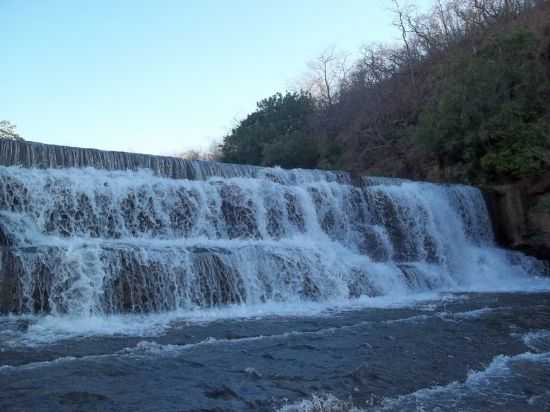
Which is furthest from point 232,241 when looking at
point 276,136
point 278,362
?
point 276,136

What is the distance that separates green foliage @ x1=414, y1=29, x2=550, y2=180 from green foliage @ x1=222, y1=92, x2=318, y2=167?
381 inches

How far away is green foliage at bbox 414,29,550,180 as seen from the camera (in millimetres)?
16641

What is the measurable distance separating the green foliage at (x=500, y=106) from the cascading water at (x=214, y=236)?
1958mm

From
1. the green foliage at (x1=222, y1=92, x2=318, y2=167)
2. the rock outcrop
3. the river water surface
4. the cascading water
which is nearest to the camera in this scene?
the river water surface

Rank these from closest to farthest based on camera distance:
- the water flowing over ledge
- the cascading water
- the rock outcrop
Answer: the cascading water
the water flowing over ledge
the rock outcrop

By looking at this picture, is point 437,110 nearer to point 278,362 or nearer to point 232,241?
point 232,241

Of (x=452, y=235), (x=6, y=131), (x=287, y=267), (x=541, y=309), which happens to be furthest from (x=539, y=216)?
(x=6, y=131)

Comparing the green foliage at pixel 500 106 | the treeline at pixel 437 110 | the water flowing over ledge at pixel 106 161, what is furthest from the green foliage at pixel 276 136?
the water flowing over ledge at pixel 106 161

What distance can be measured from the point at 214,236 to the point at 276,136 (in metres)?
17.2

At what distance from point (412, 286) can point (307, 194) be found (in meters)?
3.30

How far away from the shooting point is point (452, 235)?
48.6ft

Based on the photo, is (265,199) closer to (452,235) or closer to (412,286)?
(412,286)

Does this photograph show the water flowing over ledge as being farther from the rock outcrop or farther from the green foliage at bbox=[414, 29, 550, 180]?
the green foliage at bbox=[414, 29, 550, 180]

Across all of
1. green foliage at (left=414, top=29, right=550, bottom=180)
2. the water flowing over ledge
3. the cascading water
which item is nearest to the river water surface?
the cascading water
